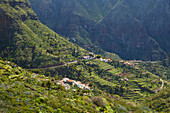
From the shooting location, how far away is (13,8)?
504 feet

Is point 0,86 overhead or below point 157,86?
below

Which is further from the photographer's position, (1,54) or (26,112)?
(1,54)

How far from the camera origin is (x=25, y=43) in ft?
440

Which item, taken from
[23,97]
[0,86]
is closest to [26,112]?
[23,97]

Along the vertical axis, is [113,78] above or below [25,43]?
above

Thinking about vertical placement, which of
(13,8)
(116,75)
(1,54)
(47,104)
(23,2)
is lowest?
(47,104)

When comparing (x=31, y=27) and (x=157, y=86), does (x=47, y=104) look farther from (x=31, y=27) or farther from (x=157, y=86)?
(x=31, y=27)

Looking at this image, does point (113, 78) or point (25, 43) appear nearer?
point (25, 43)

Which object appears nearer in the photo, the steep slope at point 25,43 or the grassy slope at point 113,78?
the grassy slope at point 113,78

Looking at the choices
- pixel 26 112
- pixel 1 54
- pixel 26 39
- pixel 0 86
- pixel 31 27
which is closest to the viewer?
pixel 26 112

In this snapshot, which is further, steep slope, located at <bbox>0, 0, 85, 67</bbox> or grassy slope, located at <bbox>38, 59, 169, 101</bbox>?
steep slope, located at <bbox>0, 0, 85, 67</bbox>

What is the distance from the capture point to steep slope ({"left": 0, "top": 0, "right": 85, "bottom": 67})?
124562 mm

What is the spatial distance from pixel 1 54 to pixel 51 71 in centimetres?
3750

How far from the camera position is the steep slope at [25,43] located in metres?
125
